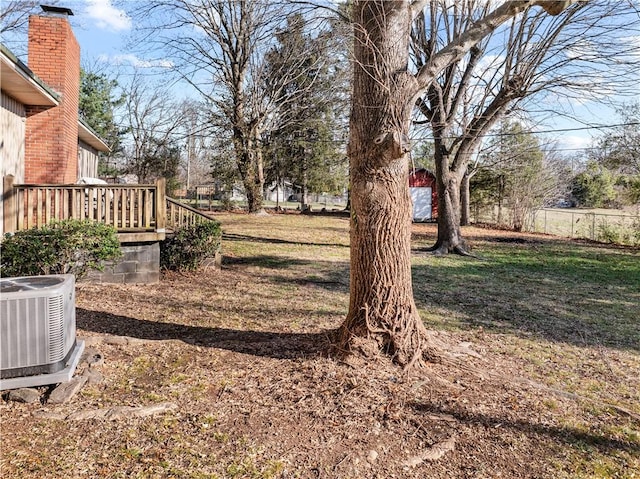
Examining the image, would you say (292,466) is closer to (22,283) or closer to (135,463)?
(135,463)

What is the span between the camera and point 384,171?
3.58 meters

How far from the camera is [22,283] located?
10.1 feet

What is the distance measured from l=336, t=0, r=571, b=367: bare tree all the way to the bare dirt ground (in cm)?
34

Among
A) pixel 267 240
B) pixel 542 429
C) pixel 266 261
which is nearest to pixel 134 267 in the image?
pixel 266 261

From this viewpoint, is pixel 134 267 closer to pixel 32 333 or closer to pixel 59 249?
pixel 59 249

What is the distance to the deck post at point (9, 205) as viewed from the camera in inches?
268

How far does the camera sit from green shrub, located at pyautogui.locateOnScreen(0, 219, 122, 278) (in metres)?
5.71

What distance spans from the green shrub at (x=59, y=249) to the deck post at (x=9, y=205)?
900 millimetres

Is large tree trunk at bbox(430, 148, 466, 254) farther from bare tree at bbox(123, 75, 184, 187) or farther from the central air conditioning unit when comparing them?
bare tree at bbox(123, 75, 184, 187)

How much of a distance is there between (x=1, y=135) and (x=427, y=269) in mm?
8509

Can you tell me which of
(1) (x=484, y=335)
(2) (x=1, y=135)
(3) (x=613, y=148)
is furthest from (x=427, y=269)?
(3) (x=613, y=148)

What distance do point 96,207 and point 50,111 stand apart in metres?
2.99

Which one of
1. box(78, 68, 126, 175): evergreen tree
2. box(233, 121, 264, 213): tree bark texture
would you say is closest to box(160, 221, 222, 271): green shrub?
box(233, 121, 264, 213): tree bark texture

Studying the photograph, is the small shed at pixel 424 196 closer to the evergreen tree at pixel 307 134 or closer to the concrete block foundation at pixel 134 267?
the evergreen tree at pixel 307 134
